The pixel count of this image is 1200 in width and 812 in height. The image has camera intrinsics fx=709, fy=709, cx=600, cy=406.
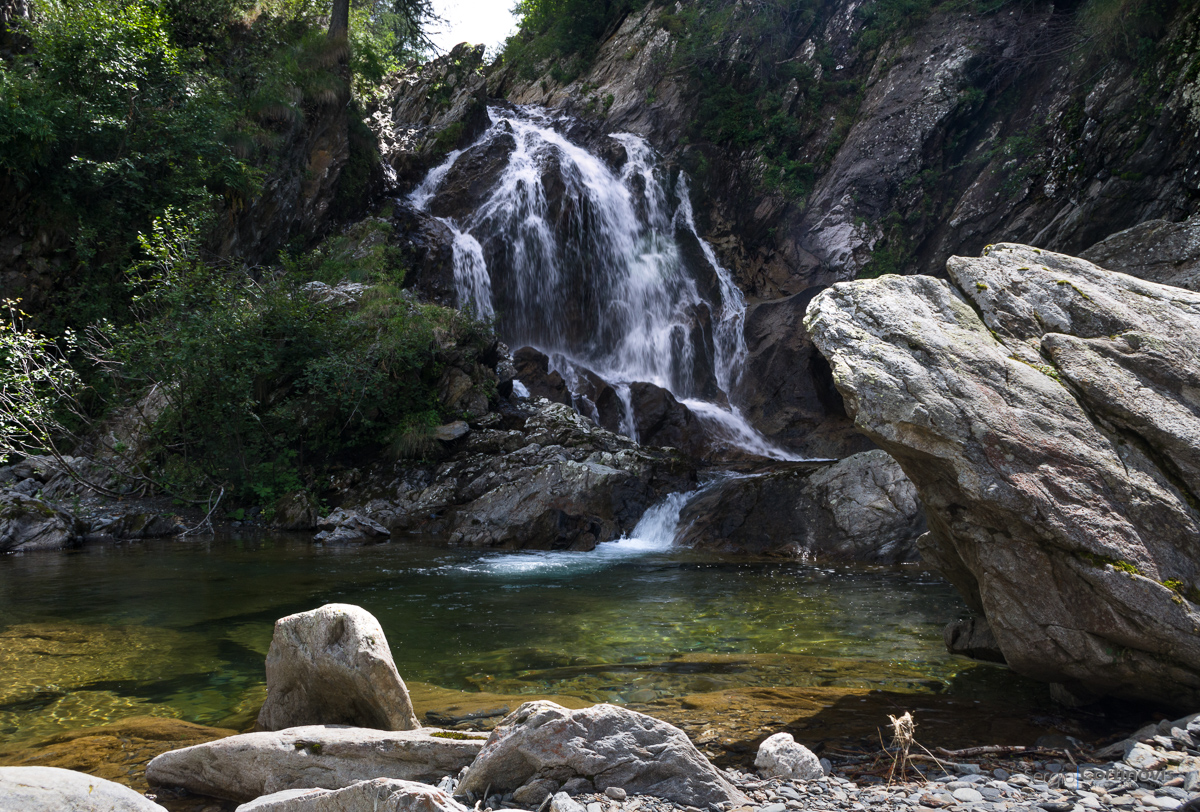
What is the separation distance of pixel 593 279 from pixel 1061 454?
57.2 feet

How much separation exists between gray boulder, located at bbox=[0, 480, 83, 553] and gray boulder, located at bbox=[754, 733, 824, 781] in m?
12.2

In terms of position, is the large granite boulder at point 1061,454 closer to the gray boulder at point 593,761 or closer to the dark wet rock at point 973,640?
the dark wet rock at point 973,640

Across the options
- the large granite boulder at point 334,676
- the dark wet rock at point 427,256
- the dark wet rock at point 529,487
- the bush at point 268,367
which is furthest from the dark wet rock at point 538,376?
the large granite boulder at point 334,676

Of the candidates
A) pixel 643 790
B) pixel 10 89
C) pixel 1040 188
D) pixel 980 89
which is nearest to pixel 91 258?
pixel 10 89

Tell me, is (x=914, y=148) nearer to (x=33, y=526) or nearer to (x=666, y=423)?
(x=666, y=423)

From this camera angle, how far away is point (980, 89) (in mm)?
19312

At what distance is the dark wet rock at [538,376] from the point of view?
58.4ft

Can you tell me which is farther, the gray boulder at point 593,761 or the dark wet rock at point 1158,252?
the dark wet rock at point 1158,252

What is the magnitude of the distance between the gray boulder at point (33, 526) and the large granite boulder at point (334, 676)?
9885mm

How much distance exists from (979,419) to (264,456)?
13527 mm

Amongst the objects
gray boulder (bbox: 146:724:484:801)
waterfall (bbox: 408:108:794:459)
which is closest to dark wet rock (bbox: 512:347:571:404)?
waterfall (bbox: 408:108:794:459)

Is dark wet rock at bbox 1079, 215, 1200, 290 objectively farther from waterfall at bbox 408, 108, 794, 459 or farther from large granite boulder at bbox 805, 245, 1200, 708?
waterfall at bbox 408, 108, 794, 459

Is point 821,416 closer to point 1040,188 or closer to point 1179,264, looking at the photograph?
point 1040,188

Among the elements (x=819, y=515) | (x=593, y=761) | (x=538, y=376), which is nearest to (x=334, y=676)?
(x=593, y=761)
